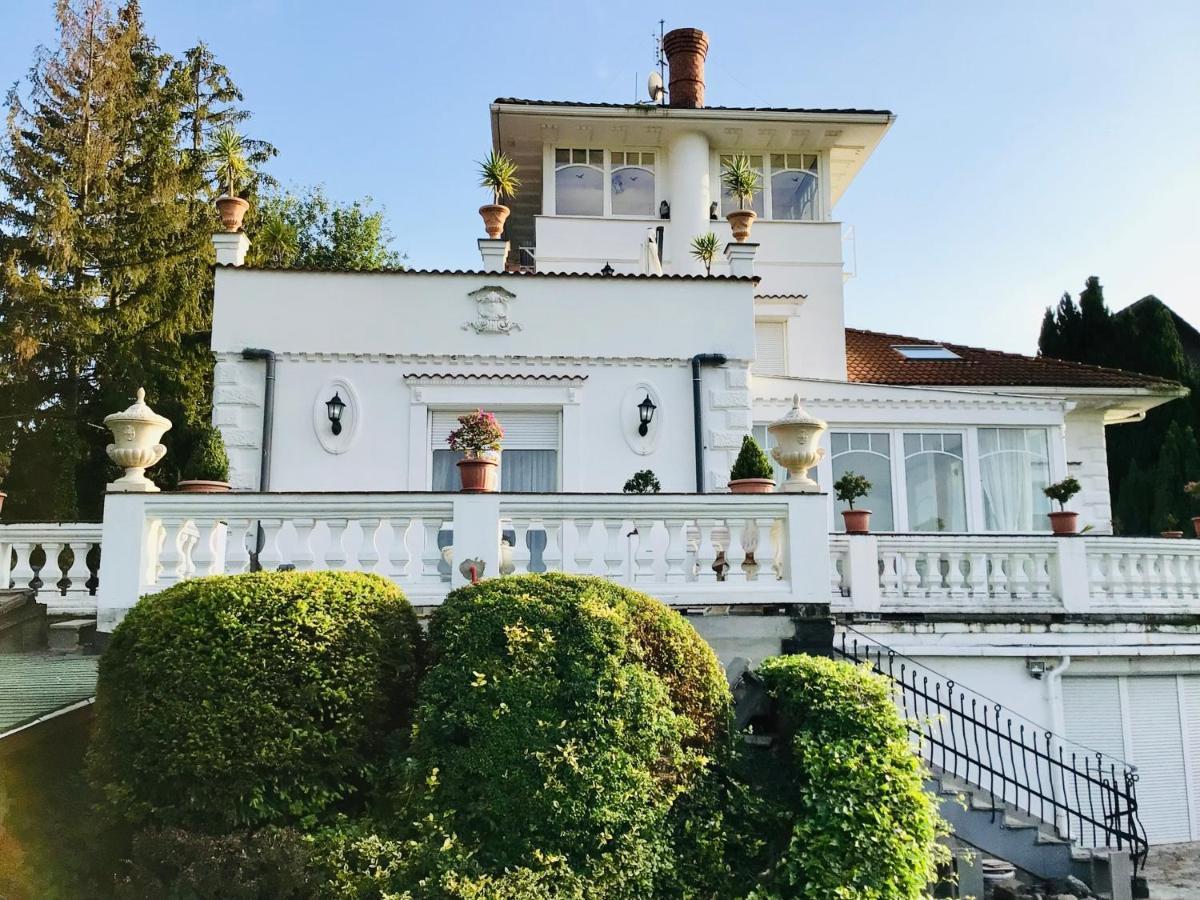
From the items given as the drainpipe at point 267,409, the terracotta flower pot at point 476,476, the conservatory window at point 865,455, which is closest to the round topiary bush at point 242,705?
the terracotta flower pot at point 476,476

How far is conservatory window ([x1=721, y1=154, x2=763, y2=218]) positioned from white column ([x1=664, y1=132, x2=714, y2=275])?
1.60 ft

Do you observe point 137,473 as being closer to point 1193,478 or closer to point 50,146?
point 50,146

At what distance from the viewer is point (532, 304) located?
1334 centimetres

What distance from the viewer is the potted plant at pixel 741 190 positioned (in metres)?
14.6

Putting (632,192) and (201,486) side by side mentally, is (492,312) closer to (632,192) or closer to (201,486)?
(201,486)

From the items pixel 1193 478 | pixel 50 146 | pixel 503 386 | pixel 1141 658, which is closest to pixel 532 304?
pixel 503 386

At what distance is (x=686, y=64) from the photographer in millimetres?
20953

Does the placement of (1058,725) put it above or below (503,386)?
below

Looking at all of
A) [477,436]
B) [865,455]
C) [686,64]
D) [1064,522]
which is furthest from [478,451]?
[686,64]

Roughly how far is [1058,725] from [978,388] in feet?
22.0

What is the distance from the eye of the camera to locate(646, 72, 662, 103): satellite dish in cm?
2089

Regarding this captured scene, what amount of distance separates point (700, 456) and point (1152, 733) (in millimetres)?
5968

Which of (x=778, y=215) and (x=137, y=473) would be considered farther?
(x=778, y=215)

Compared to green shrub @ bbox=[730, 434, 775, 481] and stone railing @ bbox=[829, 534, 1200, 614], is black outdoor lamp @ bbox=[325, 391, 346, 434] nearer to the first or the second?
green shrub @ bbox=[730, 434, 775, 481]
